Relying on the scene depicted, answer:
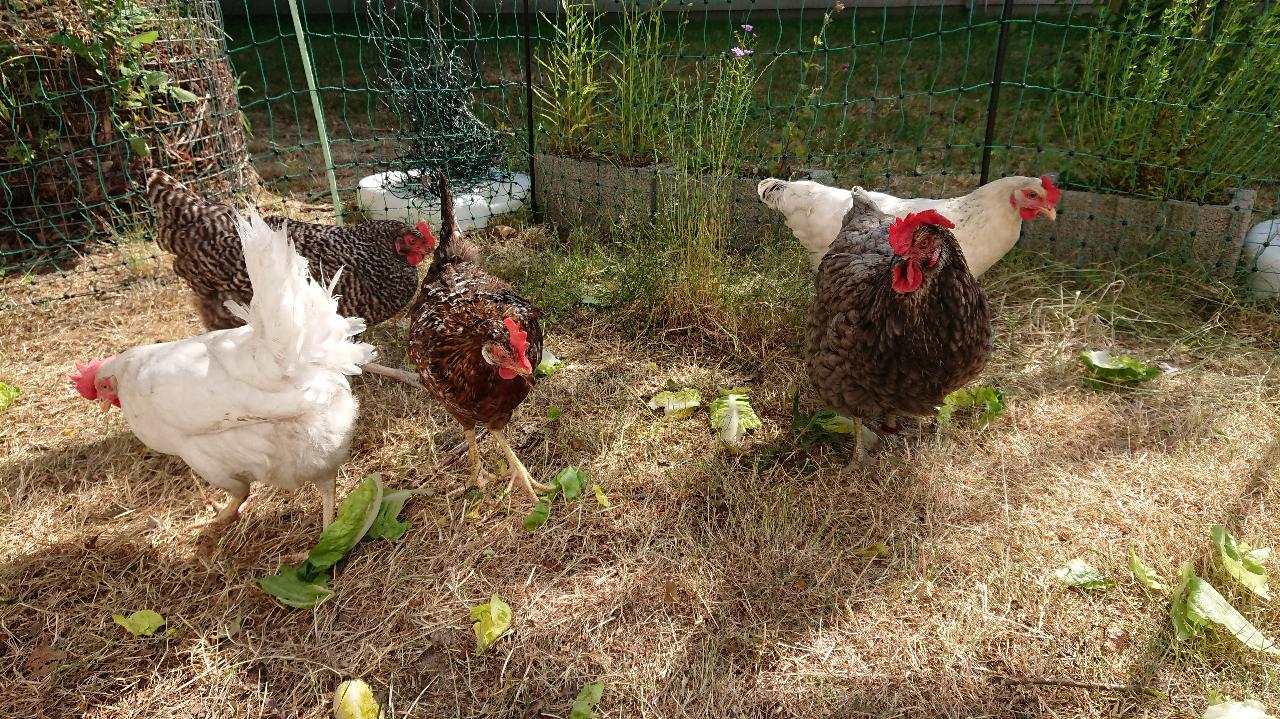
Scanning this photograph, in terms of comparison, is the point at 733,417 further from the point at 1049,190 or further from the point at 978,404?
the point at 1049,190

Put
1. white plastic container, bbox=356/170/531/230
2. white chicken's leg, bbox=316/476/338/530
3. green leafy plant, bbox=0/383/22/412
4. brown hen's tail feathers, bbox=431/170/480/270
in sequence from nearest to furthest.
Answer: white chicken's leg, bbox=316/476/338/530, brown hen's tail feathers, bbox=431/170/480/270, green leafy plant, bbox=0/383/22/412, white plastic container, bbox=356/170/531/230

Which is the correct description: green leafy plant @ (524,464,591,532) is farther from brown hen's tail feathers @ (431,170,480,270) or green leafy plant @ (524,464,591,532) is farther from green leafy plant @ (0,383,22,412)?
green leafy plant @ (0,383,22,412)

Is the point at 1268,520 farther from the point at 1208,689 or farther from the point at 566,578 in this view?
the point at 566,578

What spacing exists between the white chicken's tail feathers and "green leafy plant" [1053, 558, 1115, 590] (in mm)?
2423

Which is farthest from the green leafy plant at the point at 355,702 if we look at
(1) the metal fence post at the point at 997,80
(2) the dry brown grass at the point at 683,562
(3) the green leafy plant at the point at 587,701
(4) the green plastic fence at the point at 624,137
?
(1) the metal fence post at the point at 997,80

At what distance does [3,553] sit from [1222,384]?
16.0ft

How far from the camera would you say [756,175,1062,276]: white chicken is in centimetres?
321

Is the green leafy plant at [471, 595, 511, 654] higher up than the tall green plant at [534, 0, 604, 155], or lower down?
lower down

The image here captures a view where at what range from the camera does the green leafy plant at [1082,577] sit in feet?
7.46

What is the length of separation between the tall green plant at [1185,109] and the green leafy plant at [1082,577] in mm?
2508

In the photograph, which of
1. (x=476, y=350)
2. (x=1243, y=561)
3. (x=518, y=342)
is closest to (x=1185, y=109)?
(x=1243, y=561)

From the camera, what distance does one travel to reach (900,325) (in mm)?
2484

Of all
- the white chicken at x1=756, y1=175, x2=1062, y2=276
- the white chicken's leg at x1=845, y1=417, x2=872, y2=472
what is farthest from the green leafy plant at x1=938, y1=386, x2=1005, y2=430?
the white chicken at x1=756, y1=175, x2=1062, y2=276

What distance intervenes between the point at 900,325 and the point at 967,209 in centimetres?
121
